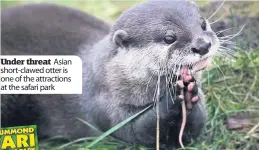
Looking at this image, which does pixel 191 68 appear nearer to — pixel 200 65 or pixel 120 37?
pixel 200 65

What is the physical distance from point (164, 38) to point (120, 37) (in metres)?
0.27

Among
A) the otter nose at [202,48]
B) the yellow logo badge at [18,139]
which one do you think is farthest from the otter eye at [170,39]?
the yellow logo badge at [18,139]

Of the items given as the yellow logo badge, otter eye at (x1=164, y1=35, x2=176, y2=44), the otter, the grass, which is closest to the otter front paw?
the otter

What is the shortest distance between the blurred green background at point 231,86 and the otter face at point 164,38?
478mm

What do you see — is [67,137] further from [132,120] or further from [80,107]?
[132,120]

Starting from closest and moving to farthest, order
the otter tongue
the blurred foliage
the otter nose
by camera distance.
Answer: the otter nose
the otter tongue
the blurred foliage

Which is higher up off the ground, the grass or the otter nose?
the otter nose

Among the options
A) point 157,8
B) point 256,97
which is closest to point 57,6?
point 157,8

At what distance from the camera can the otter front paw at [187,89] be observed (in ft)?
10.3

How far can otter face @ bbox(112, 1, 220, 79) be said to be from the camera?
3.06 meters

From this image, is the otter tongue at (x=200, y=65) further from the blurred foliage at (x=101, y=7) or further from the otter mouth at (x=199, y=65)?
the blurred foliage at (x=101, y=7)

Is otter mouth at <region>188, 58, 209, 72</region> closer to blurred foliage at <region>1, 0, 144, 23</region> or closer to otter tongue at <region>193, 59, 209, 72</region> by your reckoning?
otter tongue at <region>193, 59, 209, 72</region>

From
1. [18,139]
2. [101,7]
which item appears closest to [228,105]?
[18,139]

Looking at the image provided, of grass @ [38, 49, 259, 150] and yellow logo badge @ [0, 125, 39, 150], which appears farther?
grass @ [38, 49, 259, 150]
